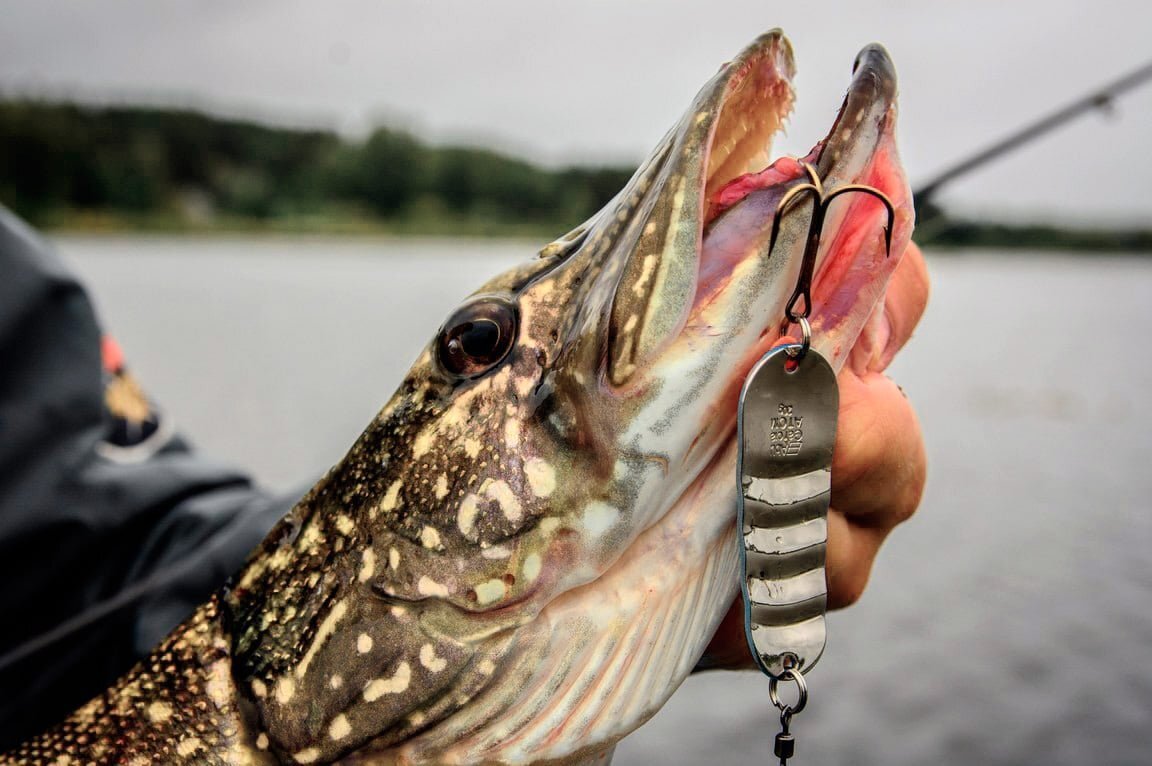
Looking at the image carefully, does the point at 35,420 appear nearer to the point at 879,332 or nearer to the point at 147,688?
the point at 147,688

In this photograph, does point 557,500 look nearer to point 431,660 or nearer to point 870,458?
point 431,660

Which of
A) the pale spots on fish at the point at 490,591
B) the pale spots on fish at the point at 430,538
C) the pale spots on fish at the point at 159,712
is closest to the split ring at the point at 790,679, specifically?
the pale spots on fish at the point at 490,591

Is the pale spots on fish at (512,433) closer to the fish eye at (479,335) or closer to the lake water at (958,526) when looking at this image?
the fish eye at (479,335)

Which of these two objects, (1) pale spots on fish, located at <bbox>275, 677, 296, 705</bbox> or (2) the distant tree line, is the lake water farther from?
(2) the distant tree line

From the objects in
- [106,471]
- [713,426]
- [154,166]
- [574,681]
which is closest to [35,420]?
[106,471]

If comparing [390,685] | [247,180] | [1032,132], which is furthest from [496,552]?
[247,180]
